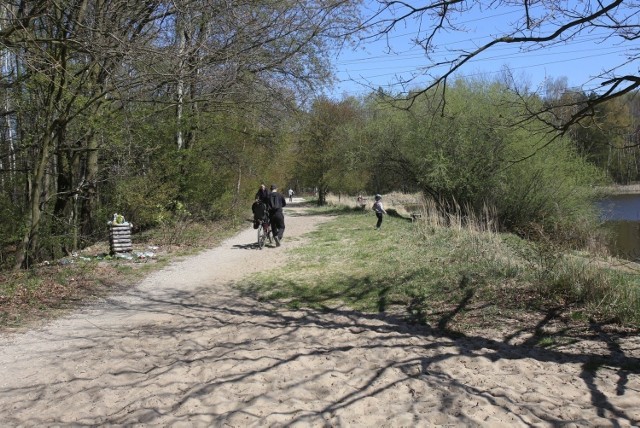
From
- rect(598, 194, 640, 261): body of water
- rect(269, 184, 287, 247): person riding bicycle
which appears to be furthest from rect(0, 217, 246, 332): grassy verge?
rect(598, 194, 640, 261): body of water

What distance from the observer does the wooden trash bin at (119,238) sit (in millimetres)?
11703

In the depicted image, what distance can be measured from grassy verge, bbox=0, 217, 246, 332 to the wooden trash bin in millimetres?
221

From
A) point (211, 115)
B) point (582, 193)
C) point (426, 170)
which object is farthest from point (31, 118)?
point (582, 193)

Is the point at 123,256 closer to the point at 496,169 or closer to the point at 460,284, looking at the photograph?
the point at 460,284

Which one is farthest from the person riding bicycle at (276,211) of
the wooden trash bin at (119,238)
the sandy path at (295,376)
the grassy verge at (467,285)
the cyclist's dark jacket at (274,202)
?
the sandy path at (295,376)

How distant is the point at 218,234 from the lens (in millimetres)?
17312

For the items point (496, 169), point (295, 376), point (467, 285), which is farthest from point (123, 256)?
point (496, 169)

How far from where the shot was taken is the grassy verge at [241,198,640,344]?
20.9ft

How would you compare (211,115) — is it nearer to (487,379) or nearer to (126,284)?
(126,284)

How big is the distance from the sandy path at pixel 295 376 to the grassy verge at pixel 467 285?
2.53 ft

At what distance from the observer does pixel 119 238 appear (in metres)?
11.8

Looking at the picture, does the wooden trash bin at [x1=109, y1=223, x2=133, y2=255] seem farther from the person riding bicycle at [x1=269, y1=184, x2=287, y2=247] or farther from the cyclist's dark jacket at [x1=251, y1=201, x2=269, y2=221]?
the person riding bicycle at [x1=269, y1=184, x2=287, y2=247]

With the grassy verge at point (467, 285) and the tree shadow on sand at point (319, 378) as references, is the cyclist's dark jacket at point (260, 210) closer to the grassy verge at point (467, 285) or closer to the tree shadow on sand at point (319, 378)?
the grassy verge at point (467, 285)

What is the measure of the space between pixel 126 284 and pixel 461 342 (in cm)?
636
